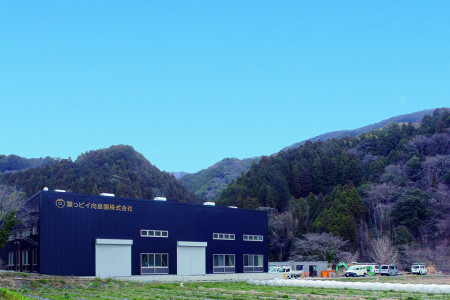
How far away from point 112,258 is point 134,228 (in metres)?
2.54

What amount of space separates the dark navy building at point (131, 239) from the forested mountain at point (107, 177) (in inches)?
1981

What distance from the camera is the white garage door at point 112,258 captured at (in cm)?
3334

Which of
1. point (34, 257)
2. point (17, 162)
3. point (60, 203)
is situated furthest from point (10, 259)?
point (17, 162)

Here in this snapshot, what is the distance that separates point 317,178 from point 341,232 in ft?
84.9

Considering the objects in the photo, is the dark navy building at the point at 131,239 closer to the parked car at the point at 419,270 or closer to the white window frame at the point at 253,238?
the white window frame at the point at 253,238

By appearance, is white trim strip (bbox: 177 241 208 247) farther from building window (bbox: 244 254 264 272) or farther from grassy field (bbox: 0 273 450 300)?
grassy field (bbox: 0 273 450 300)

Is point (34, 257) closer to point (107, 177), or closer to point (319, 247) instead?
point (319, 247)

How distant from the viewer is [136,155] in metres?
124

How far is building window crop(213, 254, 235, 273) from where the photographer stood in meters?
39.1

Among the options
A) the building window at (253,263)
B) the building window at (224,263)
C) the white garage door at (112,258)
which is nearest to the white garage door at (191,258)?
the building window at (224,263)

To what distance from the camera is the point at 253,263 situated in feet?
136

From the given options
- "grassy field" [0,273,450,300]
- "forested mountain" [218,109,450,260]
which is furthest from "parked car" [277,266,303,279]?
"forested mountain" [218,109,450,260]

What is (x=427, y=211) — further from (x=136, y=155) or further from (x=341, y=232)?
(x=136, y=155)

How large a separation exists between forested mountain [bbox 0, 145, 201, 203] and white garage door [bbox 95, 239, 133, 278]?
2111 inches
